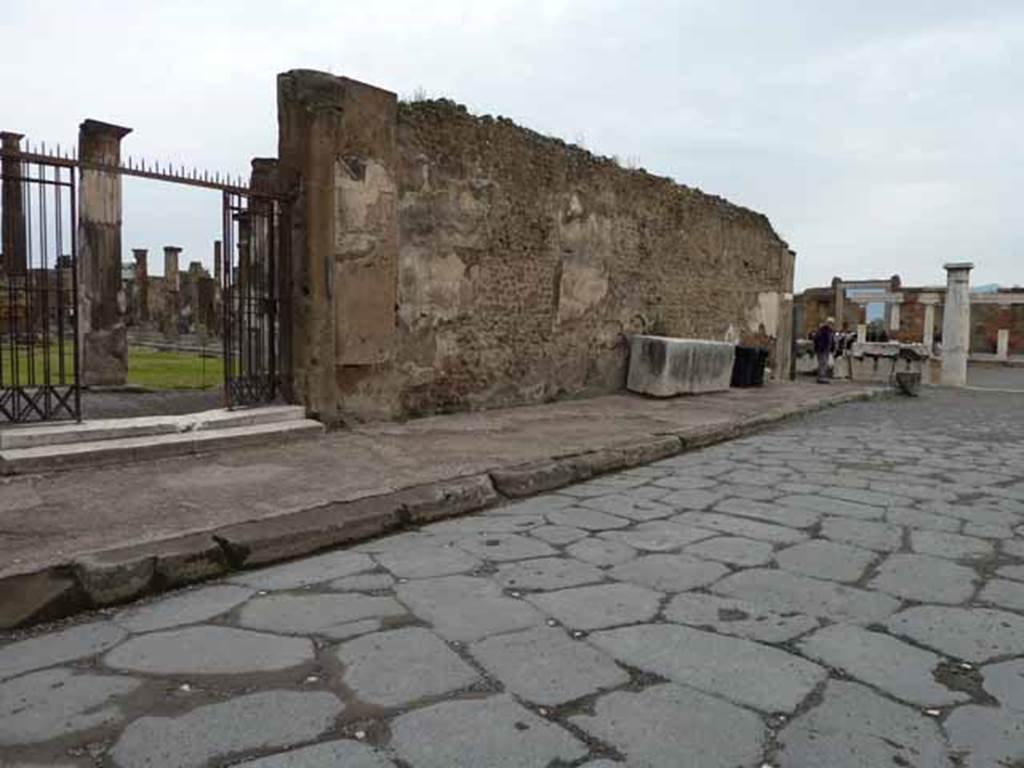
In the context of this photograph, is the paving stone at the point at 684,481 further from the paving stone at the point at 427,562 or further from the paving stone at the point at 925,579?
the paving stone at the point at 427,562

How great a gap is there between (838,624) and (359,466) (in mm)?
2939

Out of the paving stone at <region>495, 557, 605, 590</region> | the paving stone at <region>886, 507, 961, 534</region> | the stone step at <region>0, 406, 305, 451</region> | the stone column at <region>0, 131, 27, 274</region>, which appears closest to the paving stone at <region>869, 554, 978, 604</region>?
the paving stone at <region>886, 507, 961, 534</region>

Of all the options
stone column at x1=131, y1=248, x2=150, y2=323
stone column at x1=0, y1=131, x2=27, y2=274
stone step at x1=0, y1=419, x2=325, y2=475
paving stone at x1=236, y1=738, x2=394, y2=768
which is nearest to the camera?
paving stone at x1=236, y1=738, x2=394, y2=768

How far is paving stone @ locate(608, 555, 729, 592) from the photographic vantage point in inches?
120

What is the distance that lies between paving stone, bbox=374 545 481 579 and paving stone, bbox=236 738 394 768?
4.19 ft

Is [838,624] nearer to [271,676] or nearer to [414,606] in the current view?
[414,606]

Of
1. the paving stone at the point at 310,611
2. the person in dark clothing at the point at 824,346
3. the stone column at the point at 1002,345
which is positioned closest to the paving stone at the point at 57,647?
the paving stone at the point at 310,611

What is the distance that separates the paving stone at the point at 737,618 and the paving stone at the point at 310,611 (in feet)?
3.18

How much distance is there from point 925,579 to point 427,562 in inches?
77.7

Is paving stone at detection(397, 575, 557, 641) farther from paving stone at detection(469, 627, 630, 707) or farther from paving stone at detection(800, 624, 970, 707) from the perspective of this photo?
paving stone at detection(800, 624, 970, 707)

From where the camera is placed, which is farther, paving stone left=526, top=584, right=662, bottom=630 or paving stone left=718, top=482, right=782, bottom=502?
paving stone left=718, top=482, right=782, bottom=502

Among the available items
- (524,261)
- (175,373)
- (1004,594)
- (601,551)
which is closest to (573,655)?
(601,551)

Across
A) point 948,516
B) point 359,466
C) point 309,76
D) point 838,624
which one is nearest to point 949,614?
point 838,624

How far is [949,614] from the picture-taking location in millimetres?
2740
